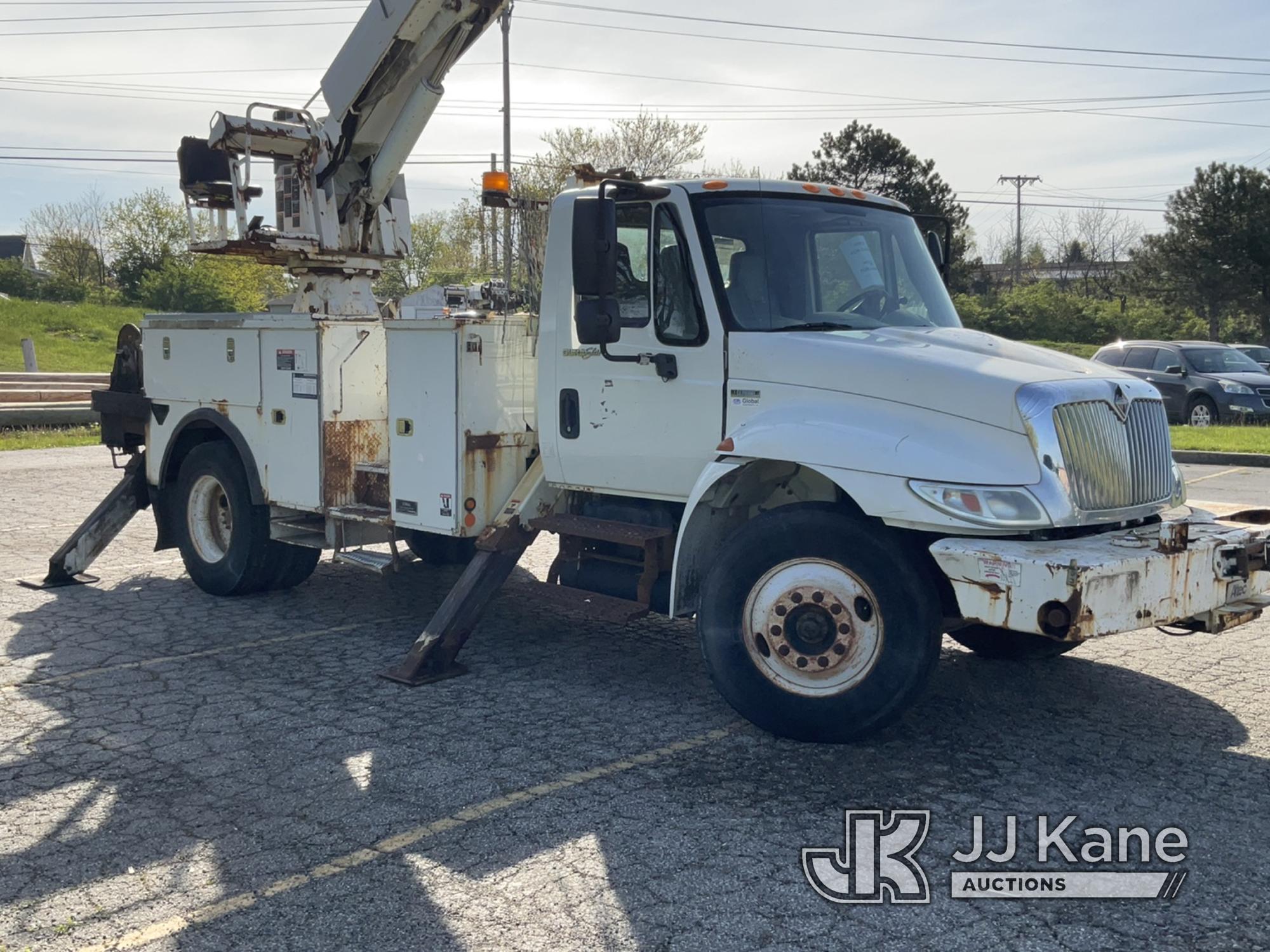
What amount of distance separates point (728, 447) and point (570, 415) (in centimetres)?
117

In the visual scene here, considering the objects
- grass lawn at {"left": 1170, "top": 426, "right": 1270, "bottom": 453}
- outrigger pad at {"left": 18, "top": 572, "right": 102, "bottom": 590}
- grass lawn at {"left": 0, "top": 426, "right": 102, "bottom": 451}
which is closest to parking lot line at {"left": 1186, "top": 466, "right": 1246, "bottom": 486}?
grass lawn at {"left": 1170, "top": 426, "right": 1270, "bottom": 453}

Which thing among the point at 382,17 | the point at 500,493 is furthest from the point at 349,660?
the point at 382,17

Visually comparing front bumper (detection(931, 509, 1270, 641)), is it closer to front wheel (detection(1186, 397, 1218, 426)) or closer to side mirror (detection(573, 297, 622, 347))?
side mirror (detection(573, 297, 622, 347))

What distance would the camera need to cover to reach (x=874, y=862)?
4062 mm

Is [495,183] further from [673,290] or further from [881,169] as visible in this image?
[881,169]

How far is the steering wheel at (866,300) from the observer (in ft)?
18.8

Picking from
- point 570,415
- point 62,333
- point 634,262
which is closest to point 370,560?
point 570,415

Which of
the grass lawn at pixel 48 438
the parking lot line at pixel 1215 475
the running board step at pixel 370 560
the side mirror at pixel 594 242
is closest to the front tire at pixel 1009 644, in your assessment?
the side mirror at pixel 594 242

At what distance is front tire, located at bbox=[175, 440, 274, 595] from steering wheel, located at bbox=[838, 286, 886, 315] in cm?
430

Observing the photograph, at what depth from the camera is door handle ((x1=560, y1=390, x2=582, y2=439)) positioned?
6191mm

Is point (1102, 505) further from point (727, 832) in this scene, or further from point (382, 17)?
point (382, 17)

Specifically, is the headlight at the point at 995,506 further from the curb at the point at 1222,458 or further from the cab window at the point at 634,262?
the curb at the point at 1222,458

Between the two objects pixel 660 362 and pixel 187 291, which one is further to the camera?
pixel 187 291

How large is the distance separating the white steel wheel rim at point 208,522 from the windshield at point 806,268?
176 inches
